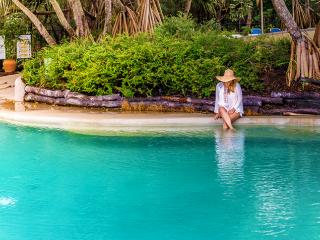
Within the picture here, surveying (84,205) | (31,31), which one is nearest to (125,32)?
(31,31)

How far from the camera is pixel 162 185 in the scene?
8773mm

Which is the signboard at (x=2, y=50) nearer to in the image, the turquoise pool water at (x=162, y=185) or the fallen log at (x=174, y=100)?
the fallen log at (x=174, y=100)

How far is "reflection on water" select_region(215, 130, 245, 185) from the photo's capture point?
909 centimetres

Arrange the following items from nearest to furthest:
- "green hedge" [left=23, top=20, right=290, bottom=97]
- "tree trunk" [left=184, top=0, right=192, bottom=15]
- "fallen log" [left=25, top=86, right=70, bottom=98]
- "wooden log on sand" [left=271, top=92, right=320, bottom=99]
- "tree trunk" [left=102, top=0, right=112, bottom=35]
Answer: "wooden log on sand" [left=271, top=92, right=320, bottom=99], "green hedge" [left=23, top=20, right=290, bottom=97], "fallen log" [left=25, top=86, right=70, bottom=98], "tree trunk" [left=102, top=0, right=112, bottom=35], "tree trunk" [left=184, top=0, right=192, bottom=15]

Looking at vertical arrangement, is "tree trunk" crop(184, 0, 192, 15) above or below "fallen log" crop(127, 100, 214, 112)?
above

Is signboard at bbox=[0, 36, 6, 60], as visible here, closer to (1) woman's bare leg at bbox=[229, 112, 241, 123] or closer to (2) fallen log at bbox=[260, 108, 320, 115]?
(2) fallen log at bbox=[260, 108, 320, 115]

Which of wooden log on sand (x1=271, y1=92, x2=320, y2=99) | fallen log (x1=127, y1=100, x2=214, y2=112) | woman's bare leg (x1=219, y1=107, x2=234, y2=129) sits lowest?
woman's bare leg (x1=219, y1=107, x2=234, y2=129)

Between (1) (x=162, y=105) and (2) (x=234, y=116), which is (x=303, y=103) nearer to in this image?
(2) (x=234, y=116)

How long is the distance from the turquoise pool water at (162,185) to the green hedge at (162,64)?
2139 mm

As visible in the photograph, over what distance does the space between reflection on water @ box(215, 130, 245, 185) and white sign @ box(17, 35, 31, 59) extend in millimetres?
11422

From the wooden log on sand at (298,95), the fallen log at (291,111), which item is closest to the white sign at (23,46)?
the wooden log on sand at (298,95)

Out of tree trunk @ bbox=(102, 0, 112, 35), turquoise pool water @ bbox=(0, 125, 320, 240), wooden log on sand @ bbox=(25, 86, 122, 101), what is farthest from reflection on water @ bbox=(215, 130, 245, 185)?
tree trunk @ bbox=(102, 0, 112, 35)

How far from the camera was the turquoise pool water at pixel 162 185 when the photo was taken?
7059mm

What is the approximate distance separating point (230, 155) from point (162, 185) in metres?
1.86
